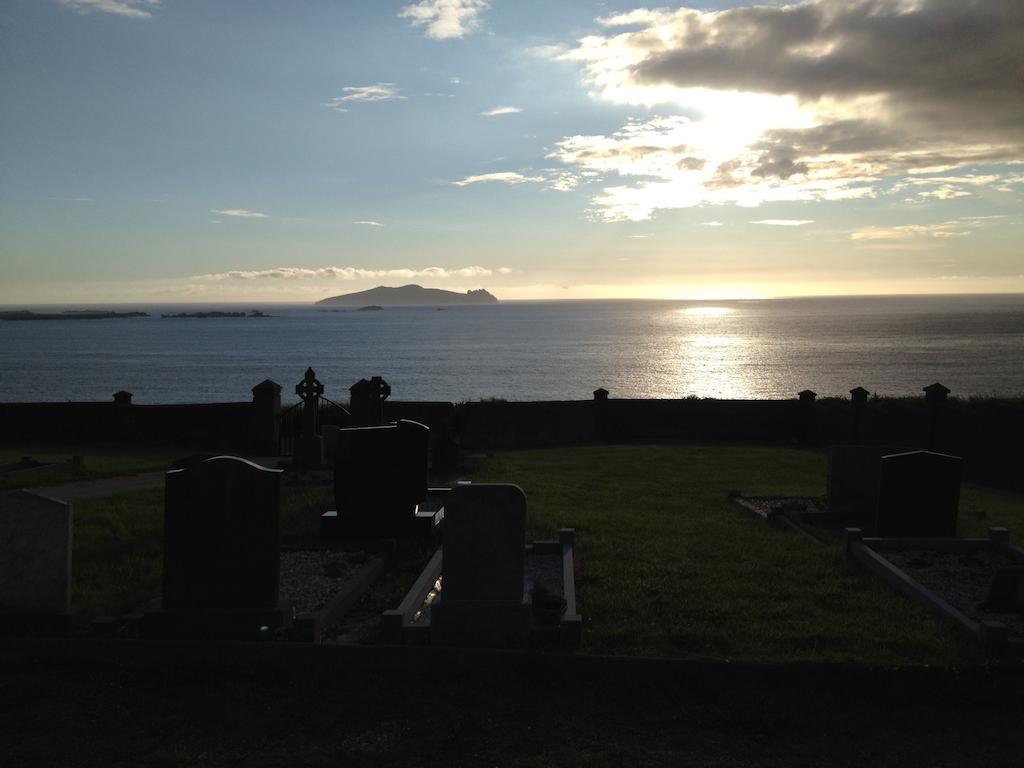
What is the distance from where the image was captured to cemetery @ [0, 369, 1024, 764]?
613cm

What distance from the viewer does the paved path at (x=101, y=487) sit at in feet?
44.6

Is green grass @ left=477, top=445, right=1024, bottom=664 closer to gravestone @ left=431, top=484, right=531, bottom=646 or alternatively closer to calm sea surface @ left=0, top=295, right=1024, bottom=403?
gravestone @ left=431, top=484, right=531, bottom=646

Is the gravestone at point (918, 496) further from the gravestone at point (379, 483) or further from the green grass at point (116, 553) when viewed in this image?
the green grass at point (116, 553)

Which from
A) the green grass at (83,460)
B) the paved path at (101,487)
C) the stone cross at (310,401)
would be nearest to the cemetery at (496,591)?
the paved path at (101,487)

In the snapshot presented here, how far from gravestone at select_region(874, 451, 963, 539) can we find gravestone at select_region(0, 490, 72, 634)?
901 centimetres

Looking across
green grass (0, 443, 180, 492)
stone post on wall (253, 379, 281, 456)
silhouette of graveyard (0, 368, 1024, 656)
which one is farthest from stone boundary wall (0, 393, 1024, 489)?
silhouette of graveyard (0, 368, 1024, 656)

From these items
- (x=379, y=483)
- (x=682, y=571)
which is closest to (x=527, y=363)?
(x=379, y=483)

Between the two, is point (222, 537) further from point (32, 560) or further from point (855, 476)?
point (855, 476)

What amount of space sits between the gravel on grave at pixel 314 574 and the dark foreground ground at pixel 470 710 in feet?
4.94

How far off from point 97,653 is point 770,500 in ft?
33.0

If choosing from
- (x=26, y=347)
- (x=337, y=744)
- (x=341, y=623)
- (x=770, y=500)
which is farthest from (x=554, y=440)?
(x=26, y=347)

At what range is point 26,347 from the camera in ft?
429

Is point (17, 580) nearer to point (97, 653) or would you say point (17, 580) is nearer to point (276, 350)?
point (97, 653)

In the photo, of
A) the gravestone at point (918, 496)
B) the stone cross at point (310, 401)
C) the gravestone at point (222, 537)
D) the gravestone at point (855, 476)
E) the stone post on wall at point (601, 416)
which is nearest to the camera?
the gravestone at point (222, 537)
